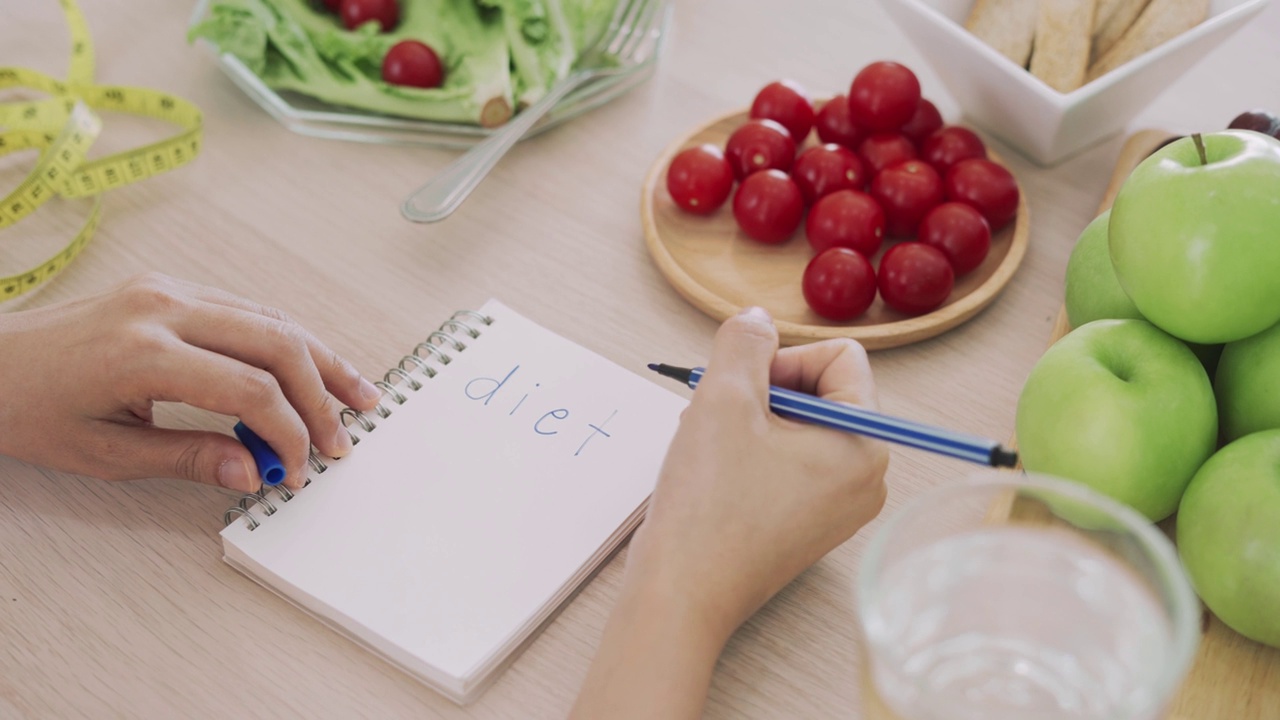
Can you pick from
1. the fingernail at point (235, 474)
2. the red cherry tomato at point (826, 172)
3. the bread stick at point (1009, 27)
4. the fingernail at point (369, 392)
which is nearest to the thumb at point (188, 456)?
the fingernail at point (235, 474)

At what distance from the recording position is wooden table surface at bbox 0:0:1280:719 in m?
0.78

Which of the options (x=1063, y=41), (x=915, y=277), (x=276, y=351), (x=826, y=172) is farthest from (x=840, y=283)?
(x=276, y=351)

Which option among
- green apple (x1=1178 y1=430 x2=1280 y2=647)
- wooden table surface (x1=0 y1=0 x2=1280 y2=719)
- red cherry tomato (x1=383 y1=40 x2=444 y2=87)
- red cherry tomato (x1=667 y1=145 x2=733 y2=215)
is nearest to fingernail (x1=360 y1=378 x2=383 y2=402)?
wooden table surface (x1=0 y1=0 x2=1280 y2=719)


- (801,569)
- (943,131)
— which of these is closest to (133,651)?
(801,569)

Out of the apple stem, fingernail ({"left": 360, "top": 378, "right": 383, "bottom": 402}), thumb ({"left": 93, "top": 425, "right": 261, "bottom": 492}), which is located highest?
the apple stem

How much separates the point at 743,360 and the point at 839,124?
21.4 inches

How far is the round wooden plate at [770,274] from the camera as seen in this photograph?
1.04m

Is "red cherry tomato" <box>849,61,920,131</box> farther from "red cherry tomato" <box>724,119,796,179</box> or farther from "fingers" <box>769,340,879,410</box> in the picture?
"fingers" <box>769,340,879,410</box>

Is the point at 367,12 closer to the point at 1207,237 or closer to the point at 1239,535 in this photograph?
the point at 1207,237

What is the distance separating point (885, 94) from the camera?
1179mm

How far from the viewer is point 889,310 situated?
3.56 ft

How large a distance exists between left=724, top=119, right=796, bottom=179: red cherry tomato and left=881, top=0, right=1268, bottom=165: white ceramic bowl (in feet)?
0.61

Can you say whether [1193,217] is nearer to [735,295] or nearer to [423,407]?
[735,295]

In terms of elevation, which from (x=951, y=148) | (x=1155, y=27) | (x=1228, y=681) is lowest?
(x=1228, y=681)
